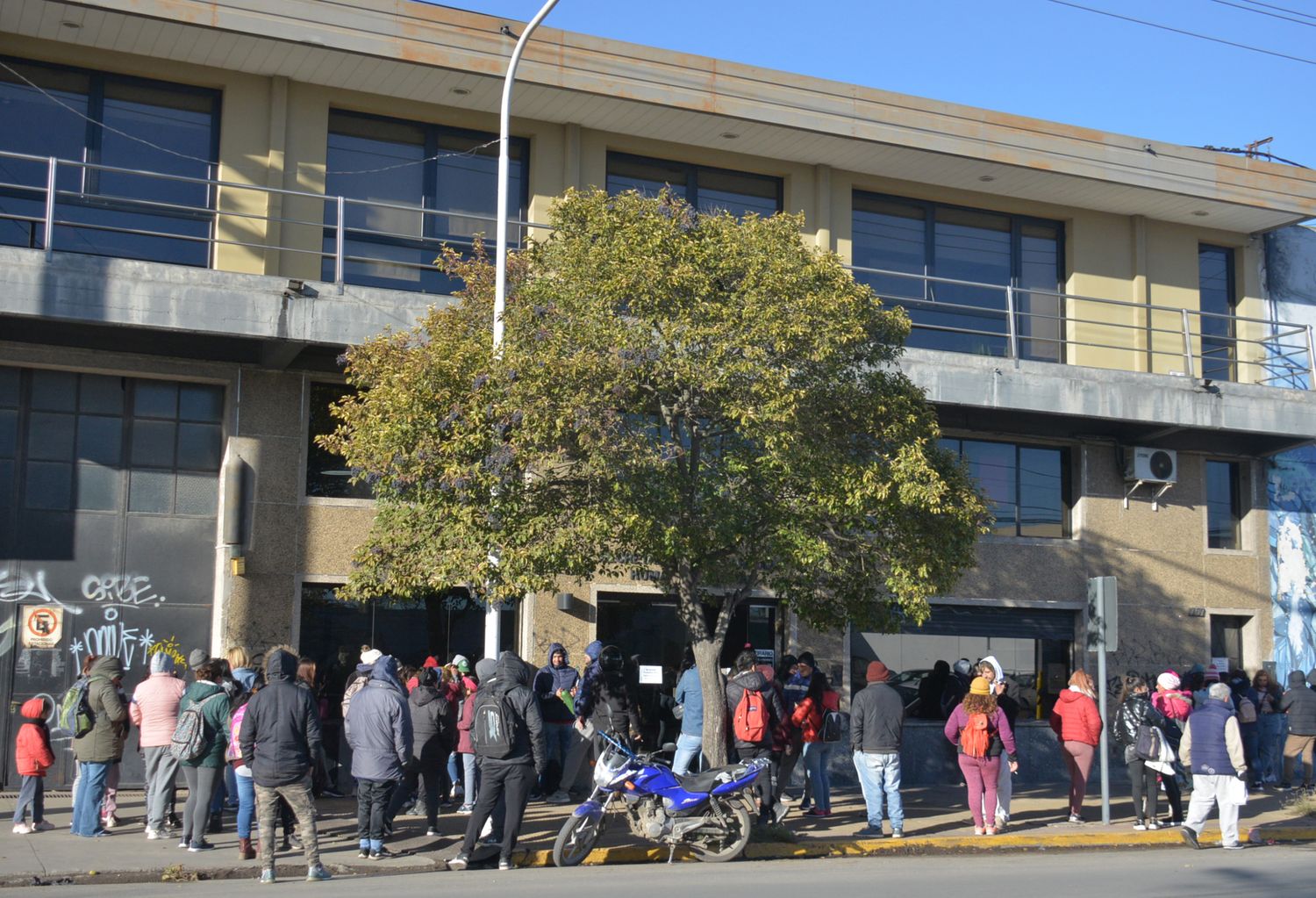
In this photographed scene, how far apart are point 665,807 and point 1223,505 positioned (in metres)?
12.8

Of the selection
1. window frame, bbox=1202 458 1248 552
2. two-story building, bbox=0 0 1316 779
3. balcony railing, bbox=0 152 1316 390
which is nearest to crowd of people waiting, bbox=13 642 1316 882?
two-story building, bbox=0 0 1316 779

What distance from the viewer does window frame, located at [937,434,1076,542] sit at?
763 inches

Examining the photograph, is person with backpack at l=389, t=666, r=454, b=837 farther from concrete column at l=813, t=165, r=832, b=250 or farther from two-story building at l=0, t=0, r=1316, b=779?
concrete column at l=813, t=165, r=832, b=250

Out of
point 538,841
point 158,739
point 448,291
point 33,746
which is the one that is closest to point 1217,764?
point 538,841

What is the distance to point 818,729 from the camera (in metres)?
14.5

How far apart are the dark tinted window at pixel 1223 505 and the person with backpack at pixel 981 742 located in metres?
8.62

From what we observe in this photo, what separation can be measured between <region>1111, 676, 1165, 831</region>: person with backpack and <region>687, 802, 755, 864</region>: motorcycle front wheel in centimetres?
480

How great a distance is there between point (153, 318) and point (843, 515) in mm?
7599

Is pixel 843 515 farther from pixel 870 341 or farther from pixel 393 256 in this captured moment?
pixel 393 256

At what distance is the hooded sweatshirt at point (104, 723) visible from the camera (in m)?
12.2

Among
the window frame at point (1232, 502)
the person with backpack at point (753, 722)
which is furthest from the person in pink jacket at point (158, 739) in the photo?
the window frame at point (1232, 502)

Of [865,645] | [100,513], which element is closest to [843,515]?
[865,645]

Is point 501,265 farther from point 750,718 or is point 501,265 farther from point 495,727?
point 750,718

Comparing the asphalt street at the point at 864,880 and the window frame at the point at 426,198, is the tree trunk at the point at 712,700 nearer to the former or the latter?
the asphalt street at the point at 864,880
